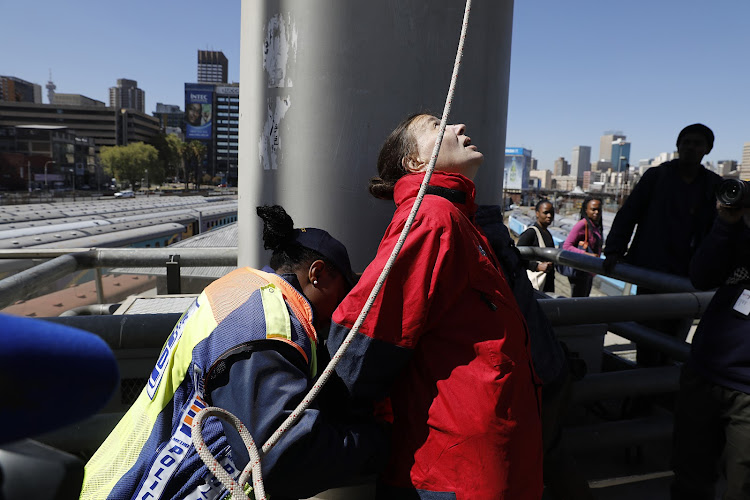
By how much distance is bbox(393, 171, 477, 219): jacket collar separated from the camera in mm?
1593

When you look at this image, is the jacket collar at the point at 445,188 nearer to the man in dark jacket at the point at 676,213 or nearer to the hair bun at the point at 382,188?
the hair bun at the point at 382,188

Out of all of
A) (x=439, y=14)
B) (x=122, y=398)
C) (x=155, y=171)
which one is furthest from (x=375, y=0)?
(x=155, y=171)

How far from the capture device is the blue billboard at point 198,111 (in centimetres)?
10794

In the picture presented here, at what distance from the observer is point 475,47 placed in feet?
7.52

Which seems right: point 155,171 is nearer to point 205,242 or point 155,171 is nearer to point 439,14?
point 205,242

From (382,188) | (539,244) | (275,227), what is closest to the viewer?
(275,227)

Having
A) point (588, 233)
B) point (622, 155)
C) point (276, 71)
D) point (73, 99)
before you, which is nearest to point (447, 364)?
point (276, 71)

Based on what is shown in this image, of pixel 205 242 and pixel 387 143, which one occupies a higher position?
pixel 387 143

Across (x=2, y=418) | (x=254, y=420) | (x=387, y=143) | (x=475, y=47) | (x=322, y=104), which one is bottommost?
(x=254, y=420)

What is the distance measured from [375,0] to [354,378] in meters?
1.46

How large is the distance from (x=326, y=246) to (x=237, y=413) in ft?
1.98

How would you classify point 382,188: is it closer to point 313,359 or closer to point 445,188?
point 445,188

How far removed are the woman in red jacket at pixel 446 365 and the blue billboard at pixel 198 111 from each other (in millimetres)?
114323

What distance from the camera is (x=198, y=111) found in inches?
4309
